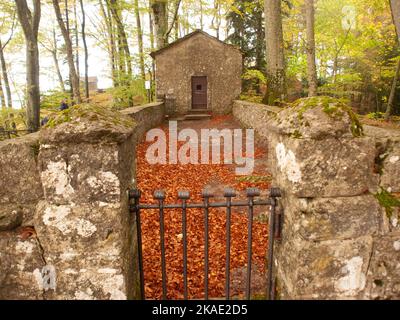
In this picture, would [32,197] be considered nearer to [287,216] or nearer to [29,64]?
[287,216]

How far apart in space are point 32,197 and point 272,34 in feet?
36.8

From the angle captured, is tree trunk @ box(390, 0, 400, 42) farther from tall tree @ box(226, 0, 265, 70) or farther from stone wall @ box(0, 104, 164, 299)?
tall tree @ box(226, 0, 265, 70)

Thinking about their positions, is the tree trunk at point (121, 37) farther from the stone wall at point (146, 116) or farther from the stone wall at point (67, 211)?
the stone wall at point (67, 211)

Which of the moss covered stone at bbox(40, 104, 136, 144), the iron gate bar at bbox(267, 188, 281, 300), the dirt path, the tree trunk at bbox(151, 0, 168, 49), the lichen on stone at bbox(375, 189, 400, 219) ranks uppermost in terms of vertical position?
the tree trunk at bbox(151, 0, 168, 49)

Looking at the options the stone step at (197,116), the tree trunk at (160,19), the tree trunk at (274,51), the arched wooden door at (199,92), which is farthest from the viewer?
the arched wooden door at (199,92)

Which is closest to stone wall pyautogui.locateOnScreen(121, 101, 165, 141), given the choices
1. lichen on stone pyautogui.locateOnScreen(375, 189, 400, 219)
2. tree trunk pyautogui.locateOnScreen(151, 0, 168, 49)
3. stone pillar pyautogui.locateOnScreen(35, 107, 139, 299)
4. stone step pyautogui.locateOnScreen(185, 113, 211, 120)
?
stone step pyautogui.locateOnScreen(185, 113, 211, 120)

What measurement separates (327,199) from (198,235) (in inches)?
132

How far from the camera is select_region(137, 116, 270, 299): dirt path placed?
3691 millimetres

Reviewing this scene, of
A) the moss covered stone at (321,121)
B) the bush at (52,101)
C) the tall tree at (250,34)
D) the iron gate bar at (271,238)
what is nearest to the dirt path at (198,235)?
the iron gate bar at (271,238)

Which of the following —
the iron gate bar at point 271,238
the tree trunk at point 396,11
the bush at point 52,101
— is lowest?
the iron gate bar at point 271,238

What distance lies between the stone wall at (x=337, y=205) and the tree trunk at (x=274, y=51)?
9923mm

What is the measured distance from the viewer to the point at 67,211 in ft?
6.75

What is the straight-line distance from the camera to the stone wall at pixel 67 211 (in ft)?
6.52
